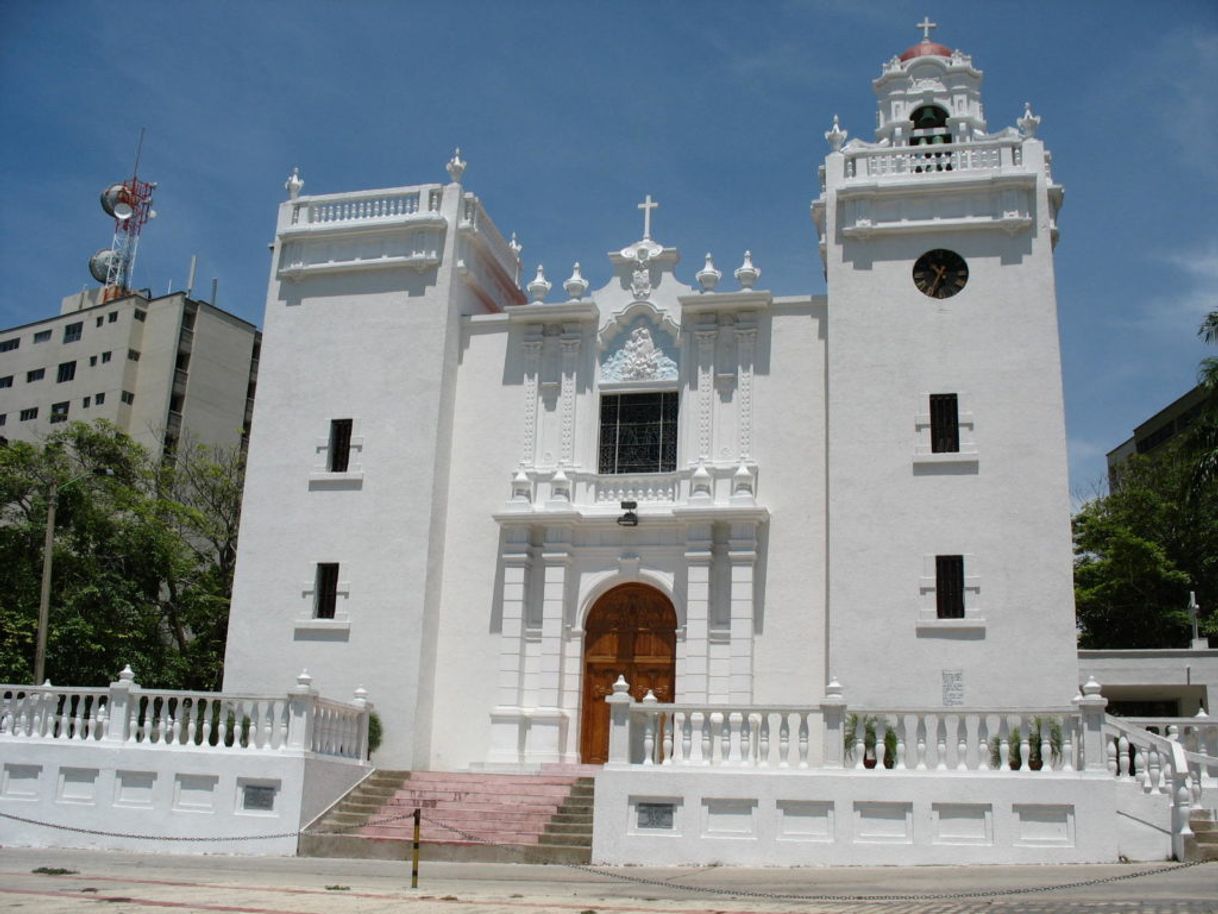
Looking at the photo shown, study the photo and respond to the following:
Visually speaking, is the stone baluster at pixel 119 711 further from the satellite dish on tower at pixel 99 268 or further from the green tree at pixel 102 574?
the satellite dish on tower at pixel 99 268

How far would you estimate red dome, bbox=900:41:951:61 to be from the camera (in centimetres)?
2577

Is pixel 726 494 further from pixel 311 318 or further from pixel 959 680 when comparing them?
pixel 311 318

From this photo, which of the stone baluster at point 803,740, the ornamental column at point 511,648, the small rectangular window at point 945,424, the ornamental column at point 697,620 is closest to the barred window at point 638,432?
the ornamental column at point 697,620

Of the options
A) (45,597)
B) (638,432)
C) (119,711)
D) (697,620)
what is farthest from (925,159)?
(45,597)

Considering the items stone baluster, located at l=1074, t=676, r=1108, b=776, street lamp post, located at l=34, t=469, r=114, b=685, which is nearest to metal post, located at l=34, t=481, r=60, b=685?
street lamp post, located at l=34, t=469, r=114, b=685

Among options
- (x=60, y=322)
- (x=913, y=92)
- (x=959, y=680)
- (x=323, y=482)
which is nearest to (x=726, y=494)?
(x=959, y=680)

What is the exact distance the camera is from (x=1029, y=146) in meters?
22.1

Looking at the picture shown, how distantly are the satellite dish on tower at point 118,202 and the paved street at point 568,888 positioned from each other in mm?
50236

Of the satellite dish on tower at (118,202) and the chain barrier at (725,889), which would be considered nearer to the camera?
the chain barrier at (725,889)

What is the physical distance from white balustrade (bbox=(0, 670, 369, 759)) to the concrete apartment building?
36.9 metres

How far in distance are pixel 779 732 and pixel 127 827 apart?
9.46 meters

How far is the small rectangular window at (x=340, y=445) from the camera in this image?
77.7ft

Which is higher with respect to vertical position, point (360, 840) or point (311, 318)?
point (311, 318)

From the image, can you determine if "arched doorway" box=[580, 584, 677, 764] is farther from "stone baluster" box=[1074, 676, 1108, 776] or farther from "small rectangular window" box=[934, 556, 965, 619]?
"stone baluster" box=[1074, 676, 1108, 776]
